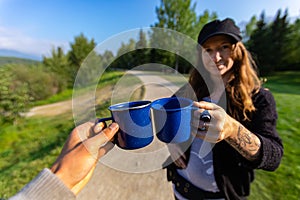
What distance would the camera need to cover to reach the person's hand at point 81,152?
0.89 metres

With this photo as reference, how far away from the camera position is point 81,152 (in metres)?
0.94

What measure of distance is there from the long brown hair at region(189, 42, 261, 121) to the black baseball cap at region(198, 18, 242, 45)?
115mm

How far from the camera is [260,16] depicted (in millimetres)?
30969

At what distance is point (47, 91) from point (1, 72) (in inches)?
546

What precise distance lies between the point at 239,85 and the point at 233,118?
0.41 m

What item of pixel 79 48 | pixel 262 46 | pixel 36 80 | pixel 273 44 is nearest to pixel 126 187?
pixel 36 80

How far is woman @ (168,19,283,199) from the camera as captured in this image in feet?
4.50

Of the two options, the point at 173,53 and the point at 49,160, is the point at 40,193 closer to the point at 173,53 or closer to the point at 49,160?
the point at 173,53

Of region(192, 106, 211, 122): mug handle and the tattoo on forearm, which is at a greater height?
region(192, 106, 211, 122): mug handle

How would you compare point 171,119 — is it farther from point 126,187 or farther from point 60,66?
point 60,66

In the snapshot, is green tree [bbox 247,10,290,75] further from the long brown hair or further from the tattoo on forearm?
the tattoo on forearm

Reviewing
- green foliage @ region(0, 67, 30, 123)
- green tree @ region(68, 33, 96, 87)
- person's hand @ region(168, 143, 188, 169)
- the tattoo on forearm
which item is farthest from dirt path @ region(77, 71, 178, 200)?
green tree @ region(68, 33, 96, 87)

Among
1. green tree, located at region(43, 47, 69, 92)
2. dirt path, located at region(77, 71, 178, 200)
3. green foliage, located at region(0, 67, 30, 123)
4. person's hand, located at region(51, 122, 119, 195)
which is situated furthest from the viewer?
green tree, located at region(43, 47, 69, 92)

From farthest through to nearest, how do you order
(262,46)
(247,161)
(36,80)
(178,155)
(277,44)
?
(262,46) → (277,44) → (36,80) → (178,155) → (247,161)
